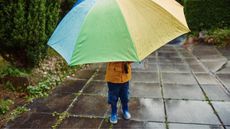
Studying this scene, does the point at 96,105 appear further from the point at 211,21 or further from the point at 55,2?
the point at 211,21

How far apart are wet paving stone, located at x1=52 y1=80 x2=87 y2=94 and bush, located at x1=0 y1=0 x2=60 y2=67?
0.81 meters

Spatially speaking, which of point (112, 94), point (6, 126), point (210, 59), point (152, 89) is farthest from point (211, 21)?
point (6, 126)

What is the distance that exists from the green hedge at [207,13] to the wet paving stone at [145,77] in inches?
206

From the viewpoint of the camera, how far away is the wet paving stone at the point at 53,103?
212 inches

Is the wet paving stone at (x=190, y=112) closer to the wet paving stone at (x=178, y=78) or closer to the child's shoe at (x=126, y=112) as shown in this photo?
the child's shoe at (x=126, y=112)

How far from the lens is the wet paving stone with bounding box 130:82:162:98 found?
19.5 ft

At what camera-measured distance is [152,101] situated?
18.5 feet

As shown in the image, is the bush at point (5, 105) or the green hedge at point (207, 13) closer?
the bush at point (5, 105)

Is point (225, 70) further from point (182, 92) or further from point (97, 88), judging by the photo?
point (97, 88)

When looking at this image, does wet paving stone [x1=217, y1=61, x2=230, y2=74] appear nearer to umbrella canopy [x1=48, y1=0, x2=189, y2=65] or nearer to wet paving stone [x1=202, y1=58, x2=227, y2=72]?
wet paving stone [x1=202, y1=58, x2=227, y2=72]

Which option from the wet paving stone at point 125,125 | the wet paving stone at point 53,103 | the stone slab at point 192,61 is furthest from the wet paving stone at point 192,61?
the wet paving stone at point 125,125

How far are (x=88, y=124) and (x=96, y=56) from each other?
1937mm

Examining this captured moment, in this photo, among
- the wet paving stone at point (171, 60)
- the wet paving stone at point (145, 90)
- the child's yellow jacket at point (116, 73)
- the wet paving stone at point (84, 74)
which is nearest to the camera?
the child's yellow jacket at point (116, 73)

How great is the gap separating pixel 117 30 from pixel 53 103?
2.89m
